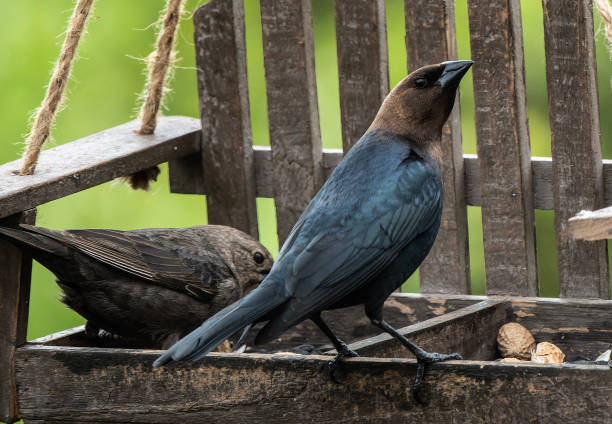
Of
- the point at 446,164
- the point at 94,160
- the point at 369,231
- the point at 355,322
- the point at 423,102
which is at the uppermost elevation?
the point at 423,102

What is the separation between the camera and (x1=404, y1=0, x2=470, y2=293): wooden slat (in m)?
4.23

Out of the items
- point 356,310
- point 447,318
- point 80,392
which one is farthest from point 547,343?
point 80,392

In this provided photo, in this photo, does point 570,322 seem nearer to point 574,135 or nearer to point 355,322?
point 574,135

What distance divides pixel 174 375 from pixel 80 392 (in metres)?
0.37

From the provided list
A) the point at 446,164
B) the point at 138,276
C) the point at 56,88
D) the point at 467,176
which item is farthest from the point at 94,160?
the point at 467,176

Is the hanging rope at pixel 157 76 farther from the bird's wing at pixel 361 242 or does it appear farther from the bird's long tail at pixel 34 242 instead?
the bird's wing at pixel 361 242

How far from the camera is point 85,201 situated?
4.97m

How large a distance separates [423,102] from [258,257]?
3.99 ft

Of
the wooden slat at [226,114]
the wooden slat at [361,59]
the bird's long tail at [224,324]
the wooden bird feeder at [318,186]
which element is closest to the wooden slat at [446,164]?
the wooden bird feeder at [318,186]

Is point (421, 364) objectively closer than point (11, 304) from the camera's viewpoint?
Yes

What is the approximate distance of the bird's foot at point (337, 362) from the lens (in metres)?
3.14

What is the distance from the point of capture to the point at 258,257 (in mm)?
4332

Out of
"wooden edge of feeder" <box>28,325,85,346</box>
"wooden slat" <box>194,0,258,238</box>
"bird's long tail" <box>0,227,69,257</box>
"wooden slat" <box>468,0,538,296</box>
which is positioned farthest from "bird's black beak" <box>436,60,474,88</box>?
"wooden edge of feeder" <box>28,325,85,346</box>

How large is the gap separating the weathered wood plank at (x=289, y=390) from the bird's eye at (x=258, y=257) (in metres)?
0.98
